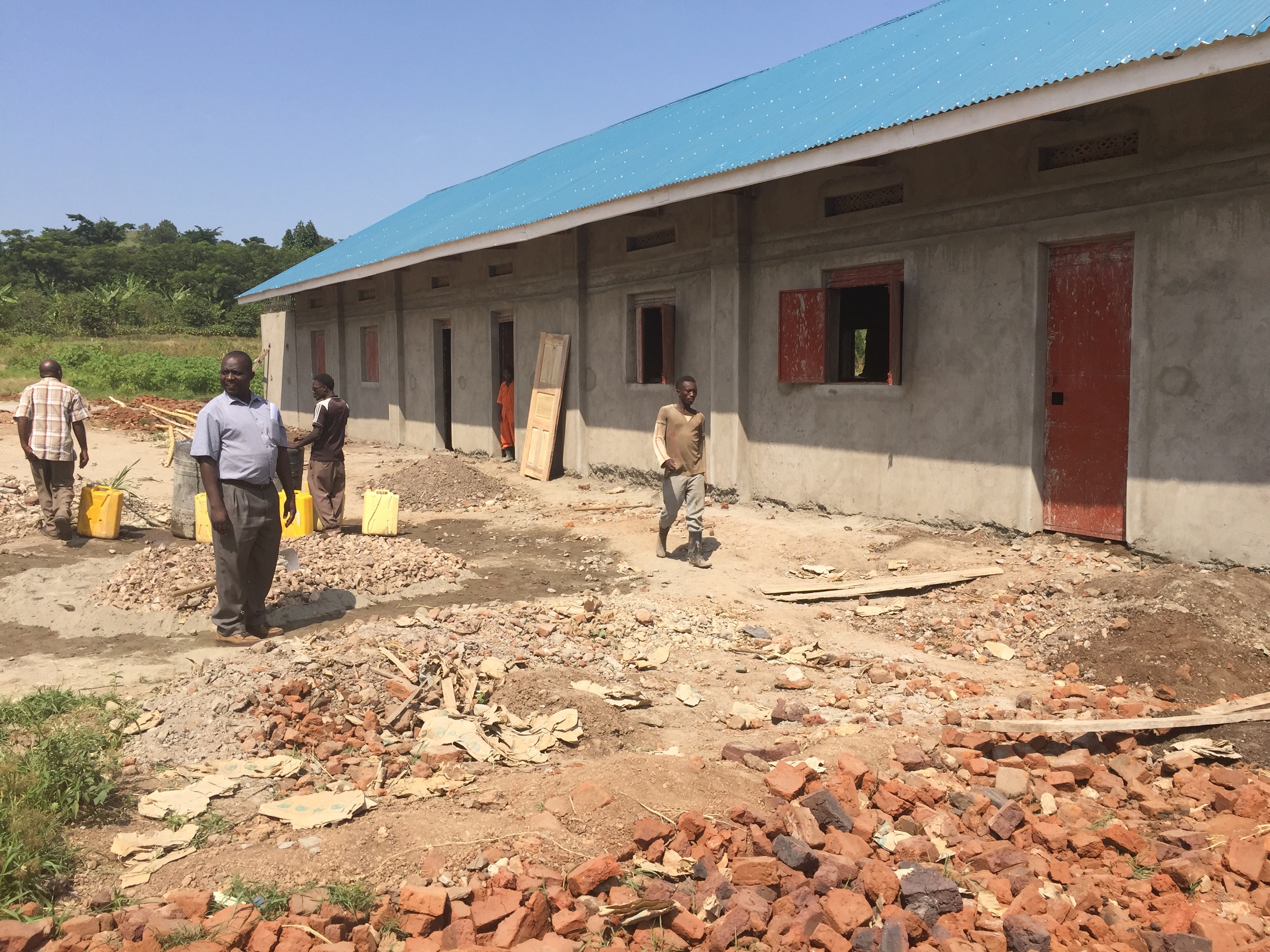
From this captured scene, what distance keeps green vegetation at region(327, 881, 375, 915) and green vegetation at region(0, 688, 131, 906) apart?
0.92m

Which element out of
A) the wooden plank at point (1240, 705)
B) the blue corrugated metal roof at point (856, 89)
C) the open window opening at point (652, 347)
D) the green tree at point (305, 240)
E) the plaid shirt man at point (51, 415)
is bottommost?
the wooden plank at point (1240, 705)

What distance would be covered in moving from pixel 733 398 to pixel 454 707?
6.80 meters

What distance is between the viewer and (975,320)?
866cm

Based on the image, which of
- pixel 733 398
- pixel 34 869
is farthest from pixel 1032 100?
pixel 34 869

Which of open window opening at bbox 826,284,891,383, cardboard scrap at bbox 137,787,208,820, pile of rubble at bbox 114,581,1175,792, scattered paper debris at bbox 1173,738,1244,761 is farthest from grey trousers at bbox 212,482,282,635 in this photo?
open window opening at bbox 826,284,891,383

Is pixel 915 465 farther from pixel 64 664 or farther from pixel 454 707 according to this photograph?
pixel 64 664

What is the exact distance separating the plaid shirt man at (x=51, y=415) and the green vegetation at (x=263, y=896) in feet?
23.9

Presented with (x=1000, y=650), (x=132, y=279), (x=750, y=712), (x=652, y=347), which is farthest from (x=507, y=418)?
(x=132, y=279)

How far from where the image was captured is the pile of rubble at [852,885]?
304 centimetres

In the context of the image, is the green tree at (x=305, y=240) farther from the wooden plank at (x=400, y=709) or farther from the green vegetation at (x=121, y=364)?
the wooden plank at (x=400, y=709)

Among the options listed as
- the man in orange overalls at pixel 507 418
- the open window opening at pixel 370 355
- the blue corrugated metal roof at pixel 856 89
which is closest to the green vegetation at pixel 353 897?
the blue corrugated metal roof at pixel 856 89

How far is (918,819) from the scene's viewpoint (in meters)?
3.91

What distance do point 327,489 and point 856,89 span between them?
22.5ft

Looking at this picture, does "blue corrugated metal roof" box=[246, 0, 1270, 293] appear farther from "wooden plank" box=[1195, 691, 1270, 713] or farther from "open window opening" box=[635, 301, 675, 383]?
"wooden plank" box=[1195, 691, 1270, 713]
